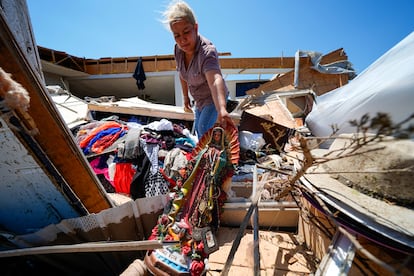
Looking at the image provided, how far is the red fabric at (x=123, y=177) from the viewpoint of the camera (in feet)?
7.88

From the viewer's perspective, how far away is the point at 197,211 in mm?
1480

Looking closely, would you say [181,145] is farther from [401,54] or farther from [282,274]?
[401,54]

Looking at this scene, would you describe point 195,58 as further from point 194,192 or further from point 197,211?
A: point 197,211

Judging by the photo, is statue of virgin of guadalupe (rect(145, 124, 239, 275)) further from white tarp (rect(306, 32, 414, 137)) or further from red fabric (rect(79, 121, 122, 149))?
red fabric (rect(79, 121, 122, 149))

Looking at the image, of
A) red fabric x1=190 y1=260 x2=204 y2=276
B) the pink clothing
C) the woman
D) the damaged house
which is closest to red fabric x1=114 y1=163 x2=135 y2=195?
the damaged house

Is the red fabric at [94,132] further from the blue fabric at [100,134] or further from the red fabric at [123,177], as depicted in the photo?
the red fabric at [123,177]

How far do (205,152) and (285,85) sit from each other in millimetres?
5819

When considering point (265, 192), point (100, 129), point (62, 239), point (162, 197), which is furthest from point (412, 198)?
point (100, 129)

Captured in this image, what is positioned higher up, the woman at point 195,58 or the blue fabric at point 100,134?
the woman at point 195,58

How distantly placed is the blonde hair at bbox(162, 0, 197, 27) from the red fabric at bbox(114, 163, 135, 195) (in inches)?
68.8

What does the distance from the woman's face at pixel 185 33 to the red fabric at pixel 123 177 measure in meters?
1.63

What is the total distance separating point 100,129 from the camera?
296cm

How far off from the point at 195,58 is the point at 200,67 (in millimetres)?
119

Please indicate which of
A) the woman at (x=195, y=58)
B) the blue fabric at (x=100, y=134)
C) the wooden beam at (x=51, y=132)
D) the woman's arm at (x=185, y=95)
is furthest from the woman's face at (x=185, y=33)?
the blue fabric at (x=100, y=134)
